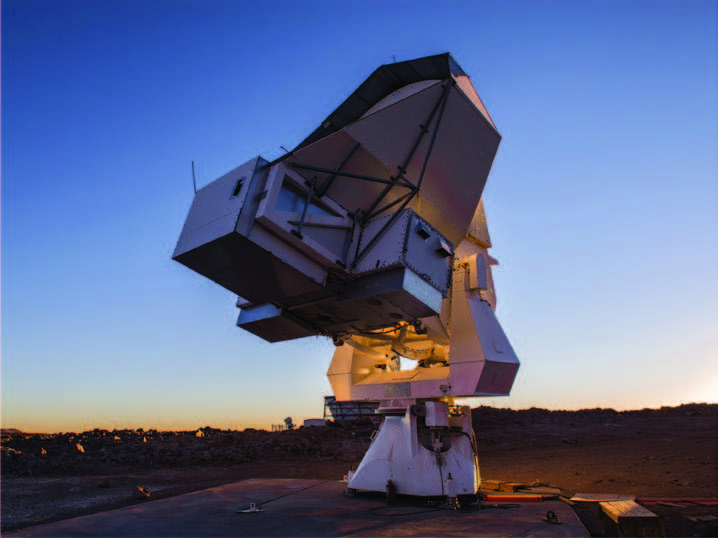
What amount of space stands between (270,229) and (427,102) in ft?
9.70

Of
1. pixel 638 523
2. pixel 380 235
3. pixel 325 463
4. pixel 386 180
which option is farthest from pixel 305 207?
pixel 325 463

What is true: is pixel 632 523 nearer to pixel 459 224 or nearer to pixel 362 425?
pixel 459 224

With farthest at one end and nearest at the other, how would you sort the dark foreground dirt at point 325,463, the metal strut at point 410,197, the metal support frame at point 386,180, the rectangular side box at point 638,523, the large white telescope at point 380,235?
the dark foreground dirt at point 325,463, the metal strut at point 410,197, the metal support frame at point 386,180, the large white telescope at point 380,235, the rectangular side box at point 638,523

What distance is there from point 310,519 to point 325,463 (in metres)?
10.5

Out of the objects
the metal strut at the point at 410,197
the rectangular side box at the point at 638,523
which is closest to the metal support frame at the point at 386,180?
the metal strut at the point at 410,197

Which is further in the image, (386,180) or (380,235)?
(386,180)

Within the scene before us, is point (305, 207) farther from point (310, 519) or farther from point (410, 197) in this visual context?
point (310, 519)

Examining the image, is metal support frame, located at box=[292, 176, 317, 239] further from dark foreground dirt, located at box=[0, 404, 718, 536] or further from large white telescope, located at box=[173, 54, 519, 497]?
dark foreground dirt, located at box=[0, 404, 718, 536]

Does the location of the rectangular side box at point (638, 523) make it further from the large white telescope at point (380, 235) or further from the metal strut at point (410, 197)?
the metal strut at point (410, 197)

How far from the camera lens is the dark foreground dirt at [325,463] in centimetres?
967

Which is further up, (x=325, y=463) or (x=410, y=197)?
Result: (x=410, y=197)

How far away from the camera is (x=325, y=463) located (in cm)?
1716

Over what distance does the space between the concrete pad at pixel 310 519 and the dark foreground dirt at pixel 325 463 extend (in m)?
1.10

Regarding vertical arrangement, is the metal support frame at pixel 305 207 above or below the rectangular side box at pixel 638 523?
above
